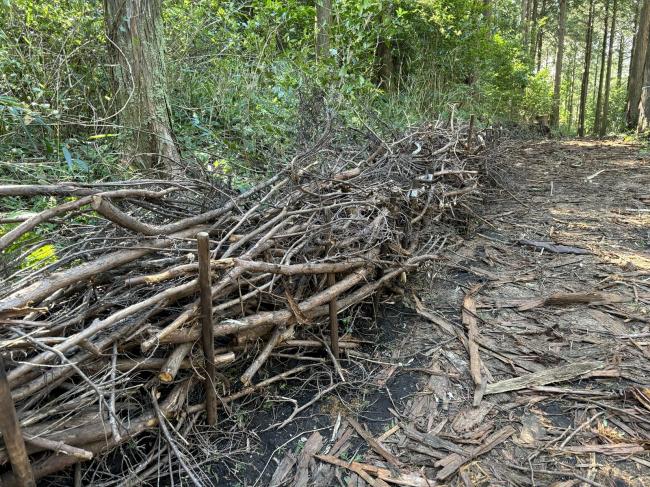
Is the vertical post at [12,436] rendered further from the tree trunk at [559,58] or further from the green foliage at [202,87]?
the tree trunk at [559,58]

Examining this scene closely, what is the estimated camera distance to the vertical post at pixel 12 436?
1228 mm

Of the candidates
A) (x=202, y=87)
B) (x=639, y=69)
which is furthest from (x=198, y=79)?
(x=639, y=69)

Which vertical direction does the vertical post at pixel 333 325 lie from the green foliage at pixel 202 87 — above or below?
below

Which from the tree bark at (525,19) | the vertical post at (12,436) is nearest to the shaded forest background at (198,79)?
the vertical post at (12,436)

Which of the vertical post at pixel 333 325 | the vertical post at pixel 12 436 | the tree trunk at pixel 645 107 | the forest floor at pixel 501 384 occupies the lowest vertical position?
the forest floor at pixel 501 384

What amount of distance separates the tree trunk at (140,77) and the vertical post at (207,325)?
1995 millimetres

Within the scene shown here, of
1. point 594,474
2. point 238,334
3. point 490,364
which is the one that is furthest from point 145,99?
point 594,474

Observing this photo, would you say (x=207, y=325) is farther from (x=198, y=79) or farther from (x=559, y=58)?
(x=559, y=58)

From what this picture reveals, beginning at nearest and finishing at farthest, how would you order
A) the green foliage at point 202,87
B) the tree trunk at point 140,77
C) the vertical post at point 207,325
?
the vertical post at point 207,325 → the tree trunk at point 140,77 → the green foliage at point 202,87

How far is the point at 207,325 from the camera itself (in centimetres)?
179

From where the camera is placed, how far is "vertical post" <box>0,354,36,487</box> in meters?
1.23

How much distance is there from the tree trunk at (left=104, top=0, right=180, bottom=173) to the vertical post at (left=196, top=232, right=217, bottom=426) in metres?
1.99

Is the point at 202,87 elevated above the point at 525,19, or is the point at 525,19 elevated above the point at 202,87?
the point at 525,19

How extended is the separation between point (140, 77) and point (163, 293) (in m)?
2.63
